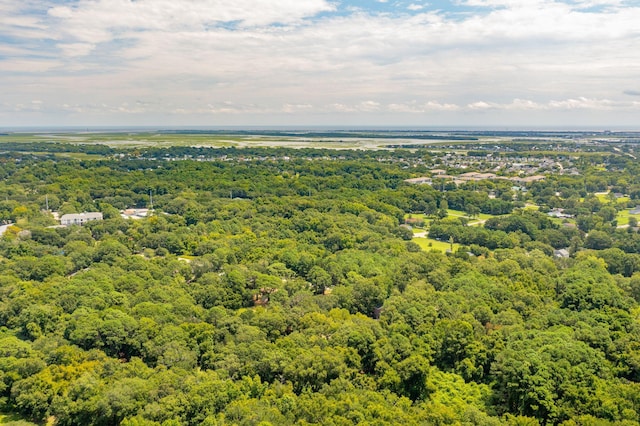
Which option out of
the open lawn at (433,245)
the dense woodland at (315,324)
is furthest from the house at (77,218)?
the open lawn at (433,245)

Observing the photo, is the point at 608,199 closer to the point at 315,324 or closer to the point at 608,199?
the point at 608,199


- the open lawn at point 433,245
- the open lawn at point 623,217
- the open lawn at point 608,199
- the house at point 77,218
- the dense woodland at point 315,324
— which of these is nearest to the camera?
the dense woodland at point 315,324

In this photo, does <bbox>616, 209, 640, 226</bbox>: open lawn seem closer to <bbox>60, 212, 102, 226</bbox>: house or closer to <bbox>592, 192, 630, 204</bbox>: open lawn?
<bbox>592, 192, 630, 204</bbox>: open lawn

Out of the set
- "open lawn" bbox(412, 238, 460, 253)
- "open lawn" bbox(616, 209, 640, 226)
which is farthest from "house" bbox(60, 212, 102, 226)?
"open lawn" bbox(616, 209, 640, 226)

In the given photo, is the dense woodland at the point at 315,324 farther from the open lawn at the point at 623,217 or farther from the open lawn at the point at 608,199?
the open lawn at the point at 608,199

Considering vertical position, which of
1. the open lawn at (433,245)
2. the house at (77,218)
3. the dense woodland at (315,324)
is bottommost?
the open lawn at (433,245)

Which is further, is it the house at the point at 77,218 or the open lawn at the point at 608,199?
the open lawn at the point at 608,199

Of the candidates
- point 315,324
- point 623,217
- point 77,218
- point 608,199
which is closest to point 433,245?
point 315,324

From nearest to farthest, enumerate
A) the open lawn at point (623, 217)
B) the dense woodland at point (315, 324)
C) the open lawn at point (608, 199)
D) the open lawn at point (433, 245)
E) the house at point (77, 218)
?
the dense woodland at point (315, 324), the open lawn at point (433, 245), the house at point (77, 218), the open lawn at point (623, 217), the open lawn at point (608, 199)
